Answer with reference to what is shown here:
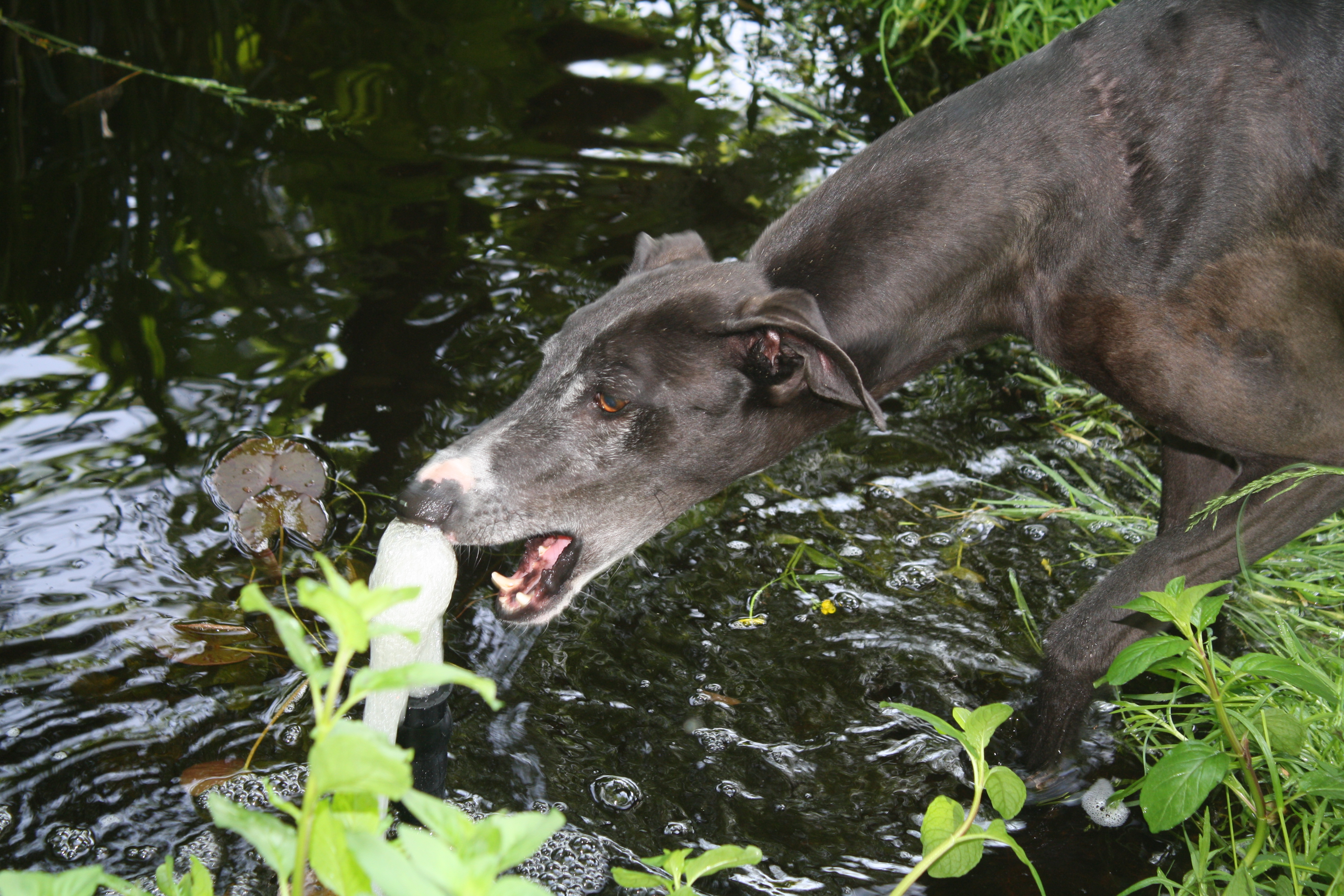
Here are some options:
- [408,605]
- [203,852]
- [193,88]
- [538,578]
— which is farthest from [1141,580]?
[193,88]

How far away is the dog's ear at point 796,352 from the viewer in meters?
2.71

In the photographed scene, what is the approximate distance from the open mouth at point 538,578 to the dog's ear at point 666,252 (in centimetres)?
83

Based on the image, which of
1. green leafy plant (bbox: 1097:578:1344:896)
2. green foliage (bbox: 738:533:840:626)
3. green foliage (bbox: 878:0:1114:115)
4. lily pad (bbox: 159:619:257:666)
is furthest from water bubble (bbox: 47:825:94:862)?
green foliage (bbox: 878:0:1114:115)

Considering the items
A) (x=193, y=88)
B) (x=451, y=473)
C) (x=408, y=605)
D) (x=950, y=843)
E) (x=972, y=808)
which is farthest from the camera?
(x=193, y=88)

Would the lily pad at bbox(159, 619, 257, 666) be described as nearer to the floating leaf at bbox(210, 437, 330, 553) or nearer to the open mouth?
the floating leaf at bbox(210, 437, 330, 553)

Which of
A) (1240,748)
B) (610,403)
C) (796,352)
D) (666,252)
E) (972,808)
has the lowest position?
(1240,748)

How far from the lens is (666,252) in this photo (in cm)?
357

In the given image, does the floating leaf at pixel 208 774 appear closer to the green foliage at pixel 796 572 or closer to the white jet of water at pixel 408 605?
the white jet of water at pixel 408 605

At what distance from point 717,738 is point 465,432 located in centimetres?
167

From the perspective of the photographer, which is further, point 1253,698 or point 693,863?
point 1253,698

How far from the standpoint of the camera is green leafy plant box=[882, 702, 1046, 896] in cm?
209

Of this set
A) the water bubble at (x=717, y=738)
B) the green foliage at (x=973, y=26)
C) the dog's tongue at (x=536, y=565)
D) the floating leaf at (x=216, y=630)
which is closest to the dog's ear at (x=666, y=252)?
the dog's tongue at (x=536, y=565)

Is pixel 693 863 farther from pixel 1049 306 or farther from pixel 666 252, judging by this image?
pixel 666 252

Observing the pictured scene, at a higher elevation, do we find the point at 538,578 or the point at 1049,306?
the point at 1049,306
